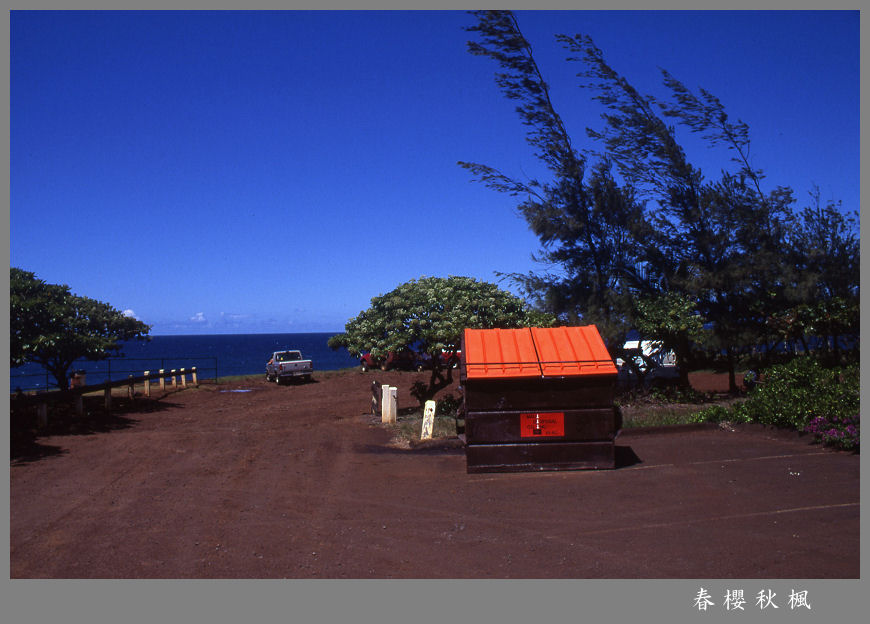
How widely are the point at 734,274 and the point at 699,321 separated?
2.88 m

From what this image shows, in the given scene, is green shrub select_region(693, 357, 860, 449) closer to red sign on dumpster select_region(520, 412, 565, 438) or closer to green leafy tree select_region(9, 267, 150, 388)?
red sign on dumpster select_region(520, 412, 565, 438)

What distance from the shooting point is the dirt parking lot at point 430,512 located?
18.6 feet

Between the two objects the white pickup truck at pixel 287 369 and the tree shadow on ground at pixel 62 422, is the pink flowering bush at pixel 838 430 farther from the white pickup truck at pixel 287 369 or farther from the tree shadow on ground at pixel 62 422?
the white pickup truck at pixel 287 369

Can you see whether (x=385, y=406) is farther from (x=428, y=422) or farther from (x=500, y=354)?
(x=500, y=354)

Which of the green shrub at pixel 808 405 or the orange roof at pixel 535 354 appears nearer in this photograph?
the orange roof at pixel 535 354

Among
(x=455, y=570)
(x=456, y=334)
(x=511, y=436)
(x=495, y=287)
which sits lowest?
(x=455, y=570)

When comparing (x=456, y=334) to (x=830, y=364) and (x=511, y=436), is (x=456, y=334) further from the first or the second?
(x=830, y=364)

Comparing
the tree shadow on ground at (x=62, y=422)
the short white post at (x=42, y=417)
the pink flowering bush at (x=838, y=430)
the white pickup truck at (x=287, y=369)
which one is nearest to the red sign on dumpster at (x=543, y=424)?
the pink flowering bush at (x=838, y=430)

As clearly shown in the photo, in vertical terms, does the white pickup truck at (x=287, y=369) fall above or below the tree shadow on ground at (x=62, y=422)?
above

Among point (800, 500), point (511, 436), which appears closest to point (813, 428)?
point (800, 500)

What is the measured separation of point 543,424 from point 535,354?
1.05 metres

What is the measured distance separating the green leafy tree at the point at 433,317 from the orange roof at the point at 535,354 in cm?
635

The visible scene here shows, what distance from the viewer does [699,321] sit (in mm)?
16781

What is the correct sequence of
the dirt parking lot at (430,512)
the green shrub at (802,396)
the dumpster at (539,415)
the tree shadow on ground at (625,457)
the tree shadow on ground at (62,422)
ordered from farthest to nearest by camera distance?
the tree shadow on ground at (62,422) < the green shrub at (802,396) < the tree shadow on ground at (625,457) < the dumpster at (539,415) < the dirt parking lot at (430,512)
